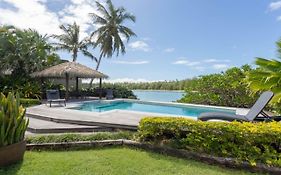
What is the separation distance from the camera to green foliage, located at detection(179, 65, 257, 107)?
14.3 m

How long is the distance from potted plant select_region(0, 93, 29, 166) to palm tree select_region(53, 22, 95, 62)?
23.1 meters

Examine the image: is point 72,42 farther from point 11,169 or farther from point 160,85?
point 11,169

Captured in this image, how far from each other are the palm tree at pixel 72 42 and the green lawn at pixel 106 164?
2315 centimetres

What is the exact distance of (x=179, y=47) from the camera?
26.6 metres

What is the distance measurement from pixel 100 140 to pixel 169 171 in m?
2.13

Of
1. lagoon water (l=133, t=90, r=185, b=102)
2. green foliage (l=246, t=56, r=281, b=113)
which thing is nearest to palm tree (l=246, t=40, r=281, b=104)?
green foliage (l=246, t=56, r=281, b=113)

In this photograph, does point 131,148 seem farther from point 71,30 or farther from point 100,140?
point 71,30

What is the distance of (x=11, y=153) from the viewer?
4398 millimetres

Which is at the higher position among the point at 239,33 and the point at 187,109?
the point at 239,33

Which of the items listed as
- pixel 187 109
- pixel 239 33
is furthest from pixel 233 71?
pixel 239 33

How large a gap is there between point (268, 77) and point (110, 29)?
20.2 meters

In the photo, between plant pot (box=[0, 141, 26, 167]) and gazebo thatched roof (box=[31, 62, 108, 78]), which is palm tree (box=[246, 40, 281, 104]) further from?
gazebo thatched roof (box=[31, 62, 108, 78])

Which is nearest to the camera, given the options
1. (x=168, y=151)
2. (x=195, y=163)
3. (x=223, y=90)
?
(x=195, y=163)

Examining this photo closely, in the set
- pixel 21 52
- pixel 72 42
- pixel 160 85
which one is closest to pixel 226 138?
pixel 21 52
